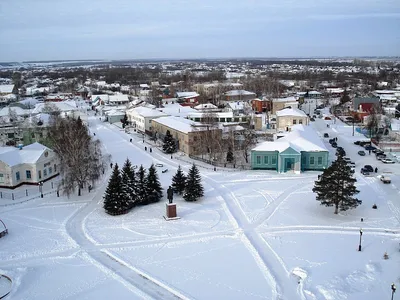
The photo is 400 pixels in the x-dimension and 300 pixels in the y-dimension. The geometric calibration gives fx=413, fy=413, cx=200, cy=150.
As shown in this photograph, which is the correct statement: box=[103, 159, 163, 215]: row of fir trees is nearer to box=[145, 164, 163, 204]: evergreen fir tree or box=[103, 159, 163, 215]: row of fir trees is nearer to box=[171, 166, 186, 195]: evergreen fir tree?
box=[145, 164, 163, 204]: evergreen fir tree

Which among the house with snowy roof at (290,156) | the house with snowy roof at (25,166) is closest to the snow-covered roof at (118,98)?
the house with snowy roof at (25,166)

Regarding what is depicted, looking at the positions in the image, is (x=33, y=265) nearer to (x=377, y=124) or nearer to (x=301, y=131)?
(x=301, y=131)

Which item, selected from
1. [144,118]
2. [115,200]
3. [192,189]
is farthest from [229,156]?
[144,118]

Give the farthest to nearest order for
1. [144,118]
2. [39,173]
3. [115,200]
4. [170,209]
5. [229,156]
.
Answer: [144,118], [229,156], [39,173], [115,200], [170,209]

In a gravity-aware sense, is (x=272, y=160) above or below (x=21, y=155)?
below

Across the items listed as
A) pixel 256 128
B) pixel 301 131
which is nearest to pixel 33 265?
pixel 301 131

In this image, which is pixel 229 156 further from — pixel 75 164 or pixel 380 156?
pixel 75 164

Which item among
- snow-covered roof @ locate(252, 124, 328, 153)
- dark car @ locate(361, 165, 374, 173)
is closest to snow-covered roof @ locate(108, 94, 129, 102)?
snow-covered roof @ locate(252, 124, 328, 153)

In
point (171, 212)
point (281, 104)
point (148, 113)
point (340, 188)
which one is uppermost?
point (281, 104)
